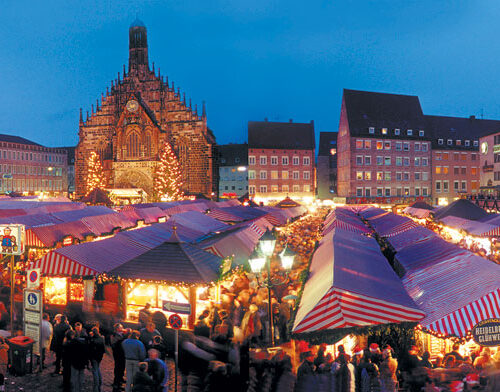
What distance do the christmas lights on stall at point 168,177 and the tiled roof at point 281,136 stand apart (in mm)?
16093

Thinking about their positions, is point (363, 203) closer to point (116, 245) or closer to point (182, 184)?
point (182, 184)

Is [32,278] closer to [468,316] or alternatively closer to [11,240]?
[11,240]

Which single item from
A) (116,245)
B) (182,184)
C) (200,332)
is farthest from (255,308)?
(182,184)

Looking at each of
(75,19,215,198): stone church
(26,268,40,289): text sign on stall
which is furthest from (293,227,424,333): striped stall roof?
(75,19,215,198): stone church

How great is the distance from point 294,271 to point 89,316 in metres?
7.07

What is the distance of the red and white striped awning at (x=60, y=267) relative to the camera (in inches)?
429

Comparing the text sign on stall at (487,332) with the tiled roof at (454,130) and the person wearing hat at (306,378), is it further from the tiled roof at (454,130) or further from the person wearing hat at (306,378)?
the tiled roof at (454,130)

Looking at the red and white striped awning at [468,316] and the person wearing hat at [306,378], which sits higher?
the red and white striped awning at [468,316]

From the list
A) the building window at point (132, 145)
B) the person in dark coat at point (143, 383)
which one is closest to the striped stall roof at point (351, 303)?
the person in dark coat at point (143, 383)

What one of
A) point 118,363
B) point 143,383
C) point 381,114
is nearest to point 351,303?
point 143,383

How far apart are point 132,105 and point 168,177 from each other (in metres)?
11.0

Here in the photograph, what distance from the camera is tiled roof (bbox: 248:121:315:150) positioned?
67.1m

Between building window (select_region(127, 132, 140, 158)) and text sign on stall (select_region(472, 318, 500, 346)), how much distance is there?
5316 cm

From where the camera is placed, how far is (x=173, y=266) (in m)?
10.1
